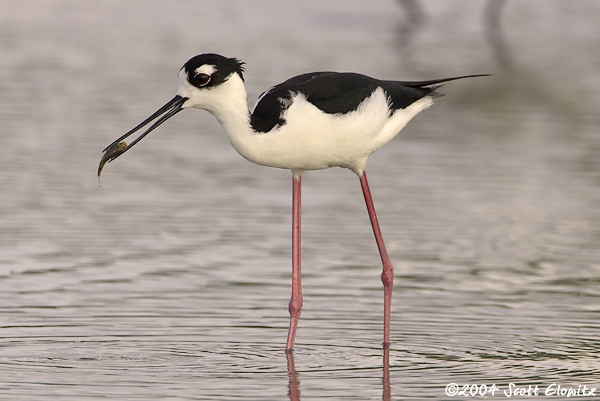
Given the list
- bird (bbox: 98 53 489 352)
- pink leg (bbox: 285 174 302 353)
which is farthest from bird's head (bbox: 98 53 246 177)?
pink leg (bbox: 285 174 302 353)

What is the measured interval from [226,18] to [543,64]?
31.7 ft

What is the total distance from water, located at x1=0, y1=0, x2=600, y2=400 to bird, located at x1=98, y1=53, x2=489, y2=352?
59 centimetres

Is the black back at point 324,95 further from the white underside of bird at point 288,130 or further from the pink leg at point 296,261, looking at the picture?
the pink leg at point 296,261

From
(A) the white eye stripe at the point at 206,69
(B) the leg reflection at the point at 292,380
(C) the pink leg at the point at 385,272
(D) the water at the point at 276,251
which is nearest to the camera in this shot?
(B) the leg reflection at the point at 292,380

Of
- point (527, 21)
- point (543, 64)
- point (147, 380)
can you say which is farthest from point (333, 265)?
point (527, 21)

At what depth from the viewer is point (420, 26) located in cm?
3284

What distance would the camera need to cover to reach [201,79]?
767cm

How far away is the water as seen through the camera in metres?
7.50

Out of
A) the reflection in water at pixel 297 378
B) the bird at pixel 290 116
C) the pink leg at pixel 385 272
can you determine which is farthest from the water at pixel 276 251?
the bird at pixel 290 116

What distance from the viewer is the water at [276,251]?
7500mm

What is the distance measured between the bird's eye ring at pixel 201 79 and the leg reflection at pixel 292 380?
4.98 ft

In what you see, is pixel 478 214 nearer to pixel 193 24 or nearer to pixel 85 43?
pixel 85 43

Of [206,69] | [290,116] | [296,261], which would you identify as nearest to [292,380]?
[296,261]

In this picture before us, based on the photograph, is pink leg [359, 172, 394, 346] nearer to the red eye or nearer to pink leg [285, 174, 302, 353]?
pink leg [285, 174, 302, 353]
